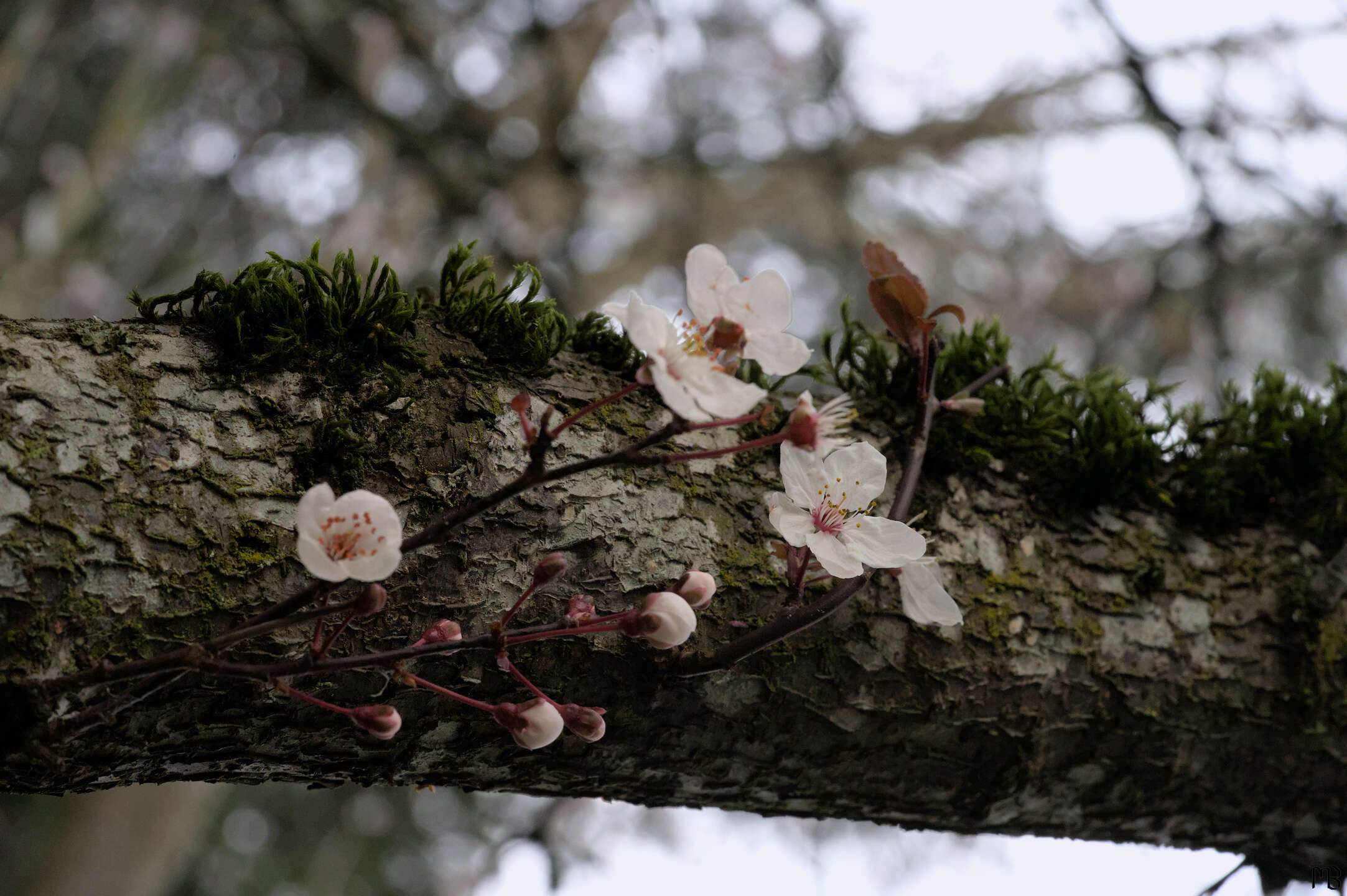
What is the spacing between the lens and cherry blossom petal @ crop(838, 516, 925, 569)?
0.84m

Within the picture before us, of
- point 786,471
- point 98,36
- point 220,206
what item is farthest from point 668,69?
point 98,36

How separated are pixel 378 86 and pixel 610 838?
17.6ft

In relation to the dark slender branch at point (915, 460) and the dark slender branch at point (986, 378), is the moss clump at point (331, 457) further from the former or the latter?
the dark slender branch at point (986, 378)

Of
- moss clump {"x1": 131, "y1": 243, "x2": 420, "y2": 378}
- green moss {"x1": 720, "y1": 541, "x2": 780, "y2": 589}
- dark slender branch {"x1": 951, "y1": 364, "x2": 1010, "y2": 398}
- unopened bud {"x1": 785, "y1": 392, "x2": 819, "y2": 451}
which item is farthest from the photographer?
dark slender branch {"x1": 951, "y1": 364, "x2": 1010, "y2": 398}

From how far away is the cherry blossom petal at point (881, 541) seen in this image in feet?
2.76

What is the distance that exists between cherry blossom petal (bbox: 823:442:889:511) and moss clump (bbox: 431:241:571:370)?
1.22 ft

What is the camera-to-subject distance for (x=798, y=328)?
5.97 m

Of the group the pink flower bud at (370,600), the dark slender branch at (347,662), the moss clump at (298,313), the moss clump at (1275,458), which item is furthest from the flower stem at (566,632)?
the moss clump at (1275,458)

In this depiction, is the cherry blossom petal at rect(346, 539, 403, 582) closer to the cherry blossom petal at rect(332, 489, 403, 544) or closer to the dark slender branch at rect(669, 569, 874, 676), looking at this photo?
the cherry blossom petal at rect(332, 489, 403, 544)

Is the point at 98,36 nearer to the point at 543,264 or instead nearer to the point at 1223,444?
the point at 543,264

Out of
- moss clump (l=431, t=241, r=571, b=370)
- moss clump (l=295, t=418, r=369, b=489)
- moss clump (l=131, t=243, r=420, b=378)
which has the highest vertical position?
moss clump (l=431, t=241, r=571, b=370)

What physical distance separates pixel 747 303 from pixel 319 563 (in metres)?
0.46

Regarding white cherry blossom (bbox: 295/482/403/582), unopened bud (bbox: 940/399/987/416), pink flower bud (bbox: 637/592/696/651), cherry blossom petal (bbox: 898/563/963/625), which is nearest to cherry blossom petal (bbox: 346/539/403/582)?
white cherry blossom (bbox: 295/482/403/582)

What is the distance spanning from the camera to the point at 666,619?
779 millimetres
